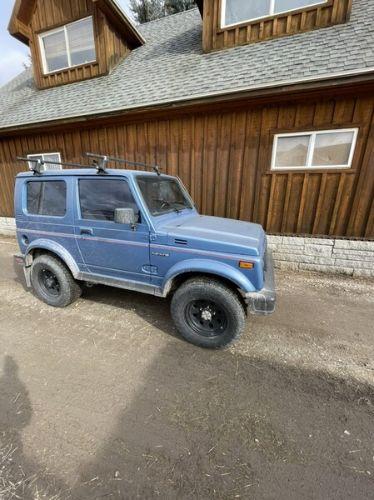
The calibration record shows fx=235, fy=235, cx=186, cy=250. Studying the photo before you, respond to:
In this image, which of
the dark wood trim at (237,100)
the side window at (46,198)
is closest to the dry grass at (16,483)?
the side window at (46,198)

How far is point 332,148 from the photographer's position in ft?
14.8

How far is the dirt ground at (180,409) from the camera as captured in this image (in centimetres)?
160

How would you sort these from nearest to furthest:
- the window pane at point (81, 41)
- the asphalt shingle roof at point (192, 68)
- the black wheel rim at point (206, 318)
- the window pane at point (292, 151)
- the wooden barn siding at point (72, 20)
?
the black wheel rim at point (206, 318), the asphalt shingle roof at point (192, 68), the window pane at point (292, 151), the wooden barn siding at point (72, 20), the window pane at point (81, 41)

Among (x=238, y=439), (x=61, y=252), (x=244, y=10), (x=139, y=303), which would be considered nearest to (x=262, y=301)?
(x=238, y=439)

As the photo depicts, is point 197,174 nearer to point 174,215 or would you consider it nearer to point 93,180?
point 174,215

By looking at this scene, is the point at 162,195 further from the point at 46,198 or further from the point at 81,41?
the point at 81,41

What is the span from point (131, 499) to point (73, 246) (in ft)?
9.11

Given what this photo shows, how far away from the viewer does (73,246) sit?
3.35 m

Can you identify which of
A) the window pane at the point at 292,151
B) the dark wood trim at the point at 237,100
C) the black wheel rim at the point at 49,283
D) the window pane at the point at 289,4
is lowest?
the black wheel rim at the point at 49,283

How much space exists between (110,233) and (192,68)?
5.11 meters

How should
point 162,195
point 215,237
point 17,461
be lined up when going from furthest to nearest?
point 162,195 < point 215,237 < point 17,461

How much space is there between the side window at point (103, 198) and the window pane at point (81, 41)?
6564mm

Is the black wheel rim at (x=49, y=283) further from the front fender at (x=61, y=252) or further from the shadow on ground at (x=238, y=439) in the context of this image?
the shadow on ground at (x=238, y=439)

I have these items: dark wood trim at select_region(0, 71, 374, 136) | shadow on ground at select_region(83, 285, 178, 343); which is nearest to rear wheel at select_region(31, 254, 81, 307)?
shadow on ground at select_region(83, 285, 178, 343)
